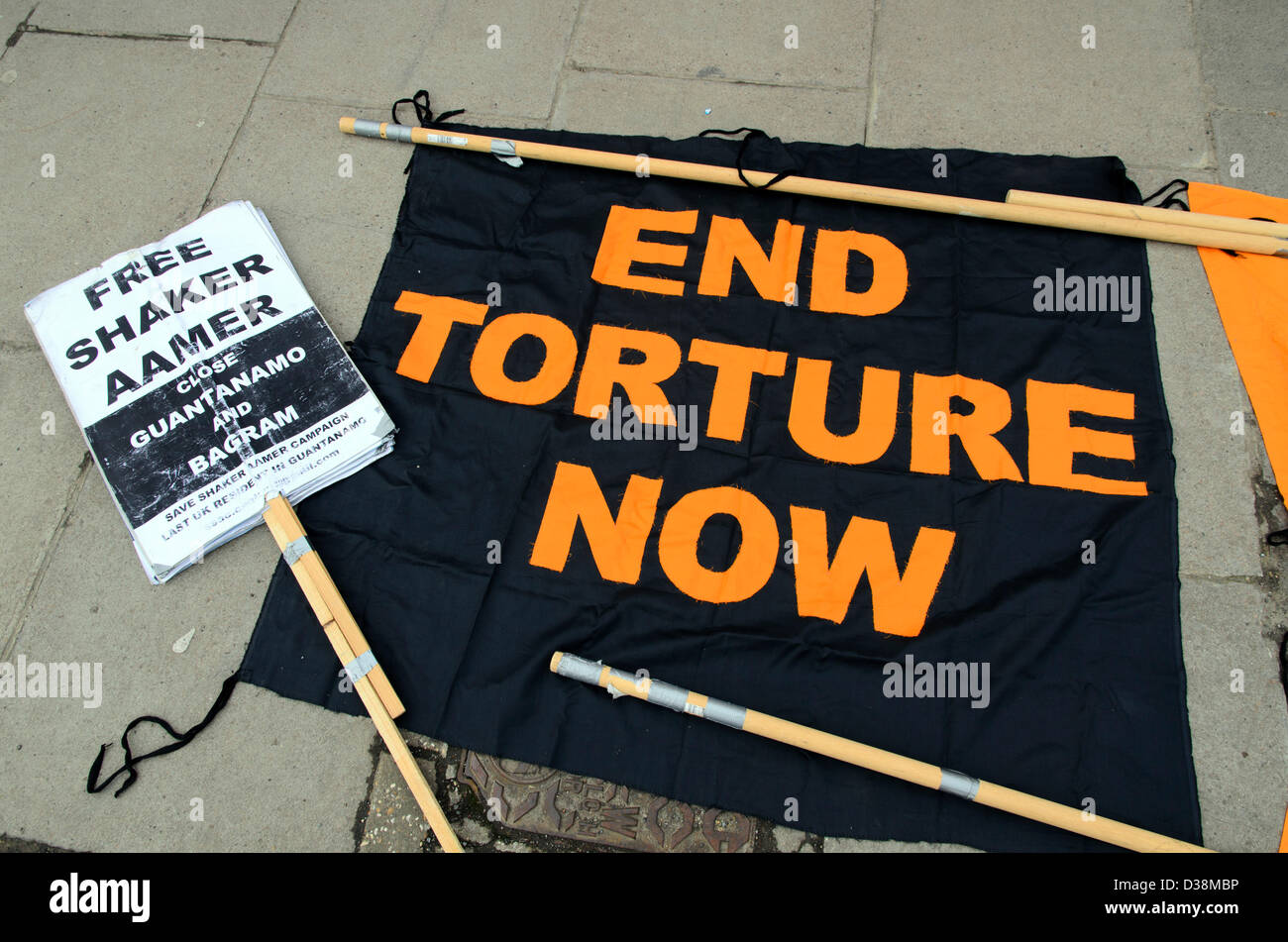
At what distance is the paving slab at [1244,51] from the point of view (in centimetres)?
299

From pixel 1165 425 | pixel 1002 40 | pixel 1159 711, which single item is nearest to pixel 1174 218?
pixel 1165 425

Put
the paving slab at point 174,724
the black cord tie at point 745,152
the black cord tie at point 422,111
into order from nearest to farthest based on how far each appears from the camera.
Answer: the paving slab at point 174,724 → the black cord tie at point 745,152 → the black cord tie at point 422,111

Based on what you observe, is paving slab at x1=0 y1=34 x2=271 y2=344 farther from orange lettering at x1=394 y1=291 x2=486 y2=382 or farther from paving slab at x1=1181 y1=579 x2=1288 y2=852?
paving slab at x1=1181 y1=579 x2=1288 y2=852

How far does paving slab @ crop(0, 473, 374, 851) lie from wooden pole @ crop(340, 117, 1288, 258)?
1617 mm

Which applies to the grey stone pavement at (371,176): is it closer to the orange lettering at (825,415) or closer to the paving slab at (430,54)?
the paving slab at (430,54)

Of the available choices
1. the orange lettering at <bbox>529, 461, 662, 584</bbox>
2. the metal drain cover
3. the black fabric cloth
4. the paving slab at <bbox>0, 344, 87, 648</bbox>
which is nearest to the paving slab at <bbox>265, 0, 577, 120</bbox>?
the black fabric cloth

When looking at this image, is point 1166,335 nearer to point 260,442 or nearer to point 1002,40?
point 1002,40

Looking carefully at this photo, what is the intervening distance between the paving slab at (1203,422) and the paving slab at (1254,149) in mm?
449

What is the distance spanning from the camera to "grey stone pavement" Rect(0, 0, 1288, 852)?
2.14 m

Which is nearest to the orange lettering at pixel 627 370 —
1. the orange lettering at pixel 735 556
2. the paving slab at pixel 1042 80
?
the orange lettering at pixel 735 556

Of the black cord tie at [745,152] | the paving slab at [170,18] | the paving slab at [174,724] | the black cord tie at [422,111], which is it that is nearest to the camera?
the paving slab at [174,724]

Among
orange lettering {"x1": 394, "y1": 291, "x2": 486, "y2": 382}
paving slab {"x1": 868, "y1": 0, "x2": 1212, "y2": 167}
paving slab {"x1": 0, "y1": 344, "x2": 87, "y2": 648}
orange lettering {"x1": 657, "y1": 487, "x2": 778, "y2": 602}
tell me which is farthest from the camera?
paving slab {"x1": 868, "y1": 0, "x2": 1212, "y2": 167}

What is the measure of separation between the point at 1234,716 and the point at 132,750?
9.79 feet

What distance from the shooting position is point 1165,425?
2.40 meters
